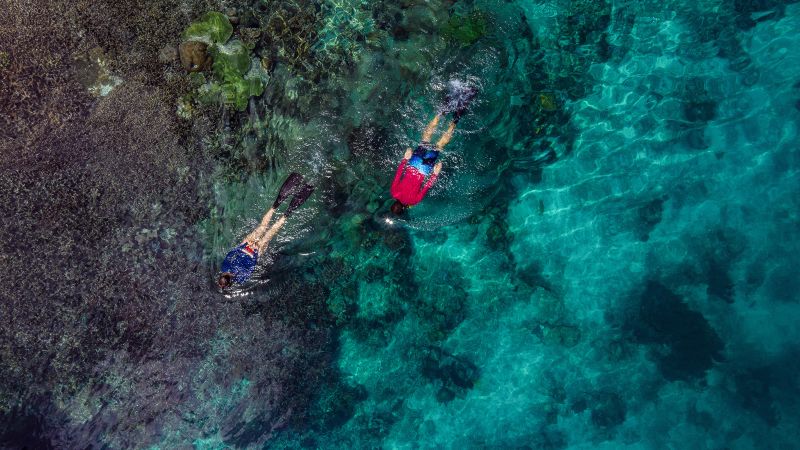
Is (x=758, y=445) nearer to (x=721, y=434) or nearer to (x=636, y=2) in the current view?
(x=721, y=434)

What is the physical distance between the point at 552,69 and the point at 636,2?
9.36 ft

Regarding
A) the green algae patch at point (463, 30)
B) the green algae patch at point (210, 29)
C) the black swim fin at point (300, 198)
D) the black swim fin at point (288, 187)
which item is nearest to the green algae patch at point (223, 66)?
the green algae patch at point (210, 29)

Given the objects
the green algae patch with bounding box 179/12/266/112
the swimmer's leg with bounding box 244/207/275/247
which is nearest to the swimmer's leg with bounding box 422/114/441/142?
the swimmer's leg with bounding box 244/207/275/247

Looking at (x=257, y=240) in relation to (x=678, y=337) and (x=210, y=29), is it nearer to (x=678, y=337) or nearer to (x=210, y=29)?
(x=210, y=29)

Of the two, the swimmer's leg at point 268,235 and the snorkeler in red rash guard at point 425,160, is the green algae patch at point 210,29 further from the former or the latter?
the snorkeler in red rash guard at point 425,160

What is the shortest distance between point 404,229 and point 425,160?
1.89 metres

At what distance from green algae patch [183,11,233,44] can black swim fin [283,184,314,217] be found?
3.83m

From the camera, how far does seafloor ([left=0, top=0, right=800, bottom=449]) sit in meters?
10.0

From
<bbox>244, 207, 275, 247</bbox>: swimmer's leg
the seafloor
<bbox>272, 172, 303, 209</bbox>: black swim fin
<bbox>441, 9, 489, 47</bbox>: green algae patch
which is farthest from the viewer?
<bbox>441, 9, 489, 47</bbox>: green algae patch

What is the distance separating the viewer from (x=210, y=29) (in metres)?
10.4

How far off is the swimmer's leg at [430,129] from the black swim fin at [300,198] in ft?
9.85

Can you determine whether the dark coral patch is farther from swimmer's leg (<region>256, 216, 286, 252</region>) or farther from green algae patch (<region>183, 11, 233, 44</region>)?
green algae patch (<region>183, 11, 233, 44</region>)

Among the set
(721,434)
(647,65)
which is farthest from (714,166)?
(721,434)

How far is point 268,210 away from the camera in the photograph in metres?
10.9
